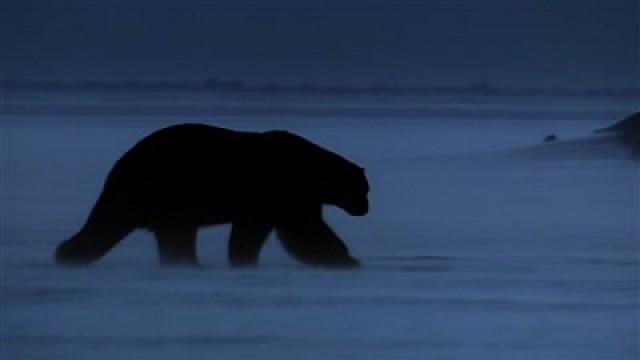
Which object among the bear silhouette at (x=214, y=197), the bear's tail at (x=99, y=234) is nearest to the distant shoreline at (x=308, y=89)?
the bear silhouette at (x=214, y=197)

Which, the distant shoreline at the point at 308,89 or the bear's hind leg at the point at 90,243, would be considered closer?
the bear's hind leg at the point at 90,243

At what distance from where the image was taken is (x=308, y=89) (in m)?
2.93

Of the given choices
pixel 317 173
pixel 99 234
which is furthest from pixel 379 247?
pixel 99 234

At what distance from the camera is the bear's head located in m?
2.82

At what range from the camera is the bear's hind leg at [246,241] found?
2799 millimetres

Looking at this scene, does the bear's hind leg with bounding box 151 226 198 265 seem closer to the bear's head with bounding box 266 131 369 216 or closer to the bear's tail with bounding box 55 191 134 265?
the bear's tail with bounding box 55 191 134 265

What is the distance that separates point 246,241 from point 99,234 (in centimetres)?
31

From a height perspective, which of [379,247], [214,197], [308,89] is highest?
[308,89]

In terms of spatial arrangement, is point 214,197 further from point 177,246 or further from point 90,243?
point 90,243

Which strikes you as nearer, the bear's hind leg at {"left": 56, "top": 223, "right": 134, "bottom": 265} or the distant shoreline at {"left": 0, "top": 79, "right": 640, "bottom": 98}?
the bear's hind leg at {"left": 56, "top": 223, "right": 134, "bottom": 265}

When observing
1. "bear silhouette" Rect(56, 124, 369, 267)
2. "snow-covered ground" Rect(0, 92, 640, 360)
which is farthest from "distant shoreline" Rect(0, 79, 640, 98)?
"bear silhouette" Rect(56, 124, 369, 267)

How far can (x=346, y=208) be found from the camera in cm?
284

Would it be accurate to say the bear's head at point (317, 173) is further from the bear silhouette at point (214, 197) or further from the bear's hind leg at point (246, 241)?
the bear's hind leg at point (246, 241)

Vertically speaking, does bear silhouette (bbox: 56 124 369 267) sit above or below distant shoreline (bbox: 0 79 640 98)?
below
